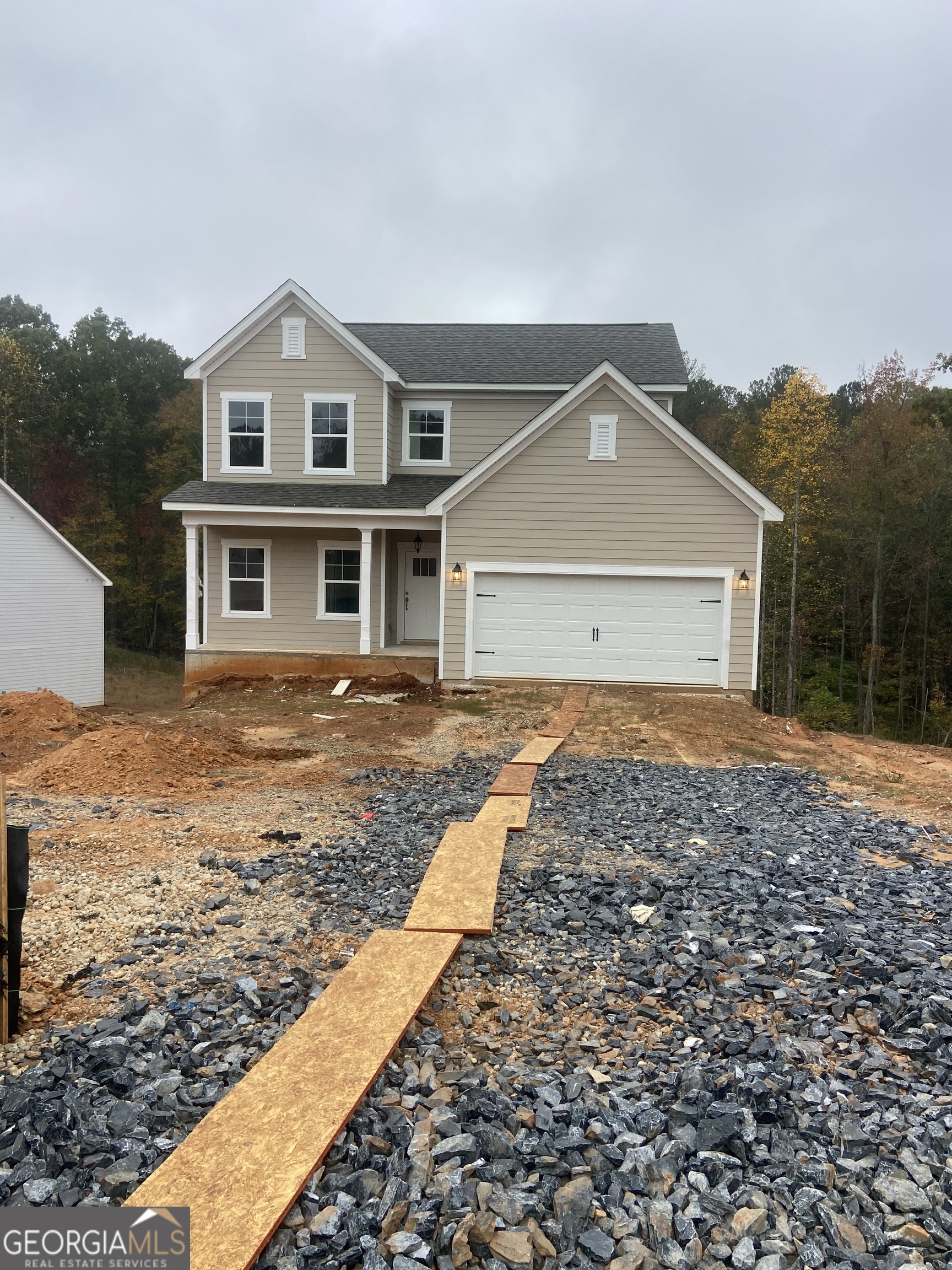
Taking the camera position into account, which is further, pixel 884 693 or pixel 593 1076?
pixel 884 693

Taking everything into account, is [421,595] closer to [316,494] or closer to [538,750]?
[316,494]

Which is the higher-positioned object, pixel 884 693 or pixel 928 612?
pixel 928 612

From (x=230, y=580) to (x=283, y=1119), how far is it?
1712 cm

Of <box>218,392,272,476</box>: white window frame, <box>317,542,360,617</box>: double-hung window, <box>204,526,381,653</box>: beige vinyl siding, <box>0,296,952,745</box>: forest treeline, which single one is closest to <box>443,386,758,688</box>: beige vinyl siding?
<box>0,296,952,745</box>: forest treeline

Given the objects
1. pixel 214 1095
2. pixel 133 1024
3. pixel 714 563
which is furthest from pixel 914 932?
pixel 714 563

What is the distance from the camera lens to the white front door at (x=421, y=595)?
2036 cm

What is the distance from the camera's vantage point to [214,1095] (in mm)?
3514

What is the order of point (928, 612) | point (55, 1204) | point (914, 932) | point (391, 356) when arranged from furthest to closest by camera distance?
point (928, 612), point (391, 356), point (914, 932), point (55, 1204)

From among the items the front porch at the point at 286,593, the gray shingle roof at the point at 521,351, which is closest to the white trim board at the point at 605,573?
the front porch at the point at 286,593

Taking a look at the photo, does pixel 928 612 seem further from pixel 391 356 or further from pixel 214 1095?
pixel 214 1095

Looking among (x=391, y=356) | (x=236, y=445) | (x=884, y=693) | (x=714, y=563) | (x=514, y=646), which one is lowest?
(x=884, y=693)

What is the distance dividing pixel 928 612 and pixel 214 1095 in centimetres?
2760

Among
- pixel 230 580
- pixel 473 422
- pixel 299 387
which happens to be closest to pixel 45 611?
pixel 230 580

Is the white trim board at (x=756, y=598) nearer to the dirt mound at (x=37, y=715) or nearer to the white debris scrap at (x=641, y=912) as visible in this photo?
the white debris scrap at (x=641, y=912)
